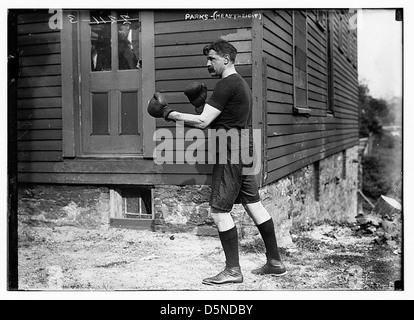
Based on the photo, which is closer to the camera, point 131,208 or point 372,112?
point 131,208

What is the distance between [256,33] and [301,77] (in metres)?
0.98

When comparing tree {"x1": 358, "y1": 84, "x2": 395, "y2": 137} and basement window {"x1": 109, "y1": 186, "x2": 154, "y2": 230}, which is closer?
tree {"x1": 358, "y1": 84, "x2": 395, "y2": 137}

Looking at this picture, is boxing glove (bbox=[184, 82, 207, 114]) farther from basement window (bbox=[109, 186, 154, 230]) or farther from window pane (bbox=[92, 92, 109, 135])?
basement window (bbox=[109, 186, 154, 230])

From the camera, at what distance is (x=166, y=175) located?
14.8 feet

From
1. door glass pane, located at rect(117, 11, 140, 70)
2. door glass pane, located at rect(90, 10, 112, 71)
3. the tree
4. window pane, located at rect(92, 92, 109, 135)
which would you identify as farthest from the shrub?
door glass pane, located at rect(90, 10, 112, 71)

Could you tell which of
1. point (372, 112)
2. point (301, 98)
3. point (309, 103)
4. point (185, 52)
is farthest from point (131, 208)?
point (372, 112)

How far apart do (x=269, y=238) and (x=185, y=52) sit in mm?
1975

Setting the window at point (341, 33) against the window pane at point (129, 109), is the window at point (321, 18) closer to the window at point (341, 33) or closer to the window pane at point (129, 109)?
the window at point (341, 33)

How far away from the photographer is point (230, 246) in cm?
376

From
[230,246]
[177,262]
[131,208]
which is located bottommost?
[177,262]

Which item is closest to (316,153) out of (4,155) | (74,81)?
(74,81)

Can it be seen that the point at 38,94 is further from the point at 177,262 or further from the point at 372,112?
the point at 372,112

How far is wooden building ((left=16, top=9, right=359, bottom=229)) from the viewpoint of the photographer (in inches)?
162
